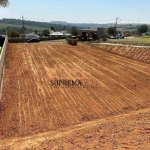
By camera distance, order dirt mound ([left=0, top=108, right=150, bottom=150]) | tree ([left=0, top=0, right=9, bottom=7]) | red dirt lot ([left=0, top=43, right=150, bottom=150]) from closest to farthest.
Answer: dirt mound ([left=0, top=108, right=150, bottom=150])
red dirt lot ([left=0, top=43, right=150, bottom=150])
tree ([left=0, top=0, right=9, bottom=7])

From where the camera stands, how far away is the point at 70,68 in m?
26.9

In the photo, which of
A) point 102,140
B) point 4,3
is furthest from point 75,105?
point 4,3

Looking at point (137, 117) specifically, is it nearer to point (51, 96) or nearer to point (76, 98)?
point (76, 98)

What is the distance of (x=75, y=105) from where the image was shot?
16547 millimetres

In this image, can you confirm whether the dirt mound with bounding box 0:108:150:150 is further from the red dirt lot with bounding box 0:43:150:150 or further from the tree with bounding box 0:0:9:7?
the tree with bounding box 0:0:9:7

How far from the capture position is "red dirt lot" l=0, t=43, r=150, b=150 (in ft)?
33.3

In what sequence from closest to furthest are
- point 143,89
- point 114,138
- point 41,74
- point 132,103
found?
point 114,138 → point 132,103 → point 143,89 → point 41,74

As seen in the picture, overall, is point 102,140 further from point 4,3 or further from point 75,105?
point 4,3

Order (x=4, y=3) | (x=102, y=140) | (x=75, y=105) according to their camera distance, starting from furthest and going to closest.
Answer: (x=4, y=3) < (x=75, y=105) < (x=102, y=140)

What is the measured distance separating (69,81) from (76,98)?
14.4 ft

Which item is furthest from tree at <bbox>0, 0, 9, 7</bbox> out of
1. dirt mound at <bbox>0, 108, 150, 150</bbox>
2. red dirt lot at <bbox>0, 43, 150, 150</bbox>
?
dirt mound at <bbox>0, 108, 150, 150</bbox>

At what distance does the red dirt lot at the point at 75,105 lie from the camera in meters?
10.1

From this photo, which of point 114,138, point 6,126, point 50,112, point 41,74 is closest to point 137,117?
point 114,138

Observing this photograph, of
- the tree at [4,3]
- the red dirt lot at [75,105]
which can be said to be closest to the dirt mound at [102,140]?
the red dirt lot at [75,105]
